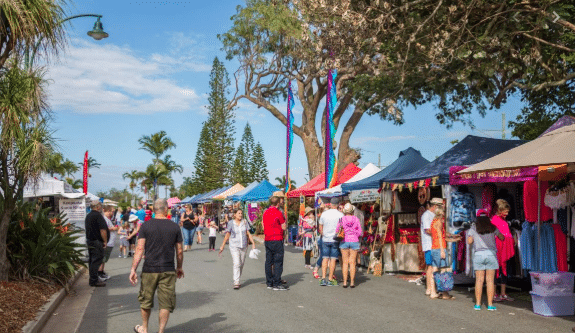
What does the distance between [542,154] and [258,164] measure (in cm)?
6268

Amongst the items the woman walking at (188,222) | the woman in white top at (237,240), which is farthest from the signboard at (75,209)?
the woman in white top at (237,240)

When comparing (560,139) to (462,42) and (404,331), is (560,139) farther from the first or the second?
(462,42)

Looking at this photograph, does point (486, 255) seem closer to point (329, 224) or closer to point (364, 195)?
point (329, 224)

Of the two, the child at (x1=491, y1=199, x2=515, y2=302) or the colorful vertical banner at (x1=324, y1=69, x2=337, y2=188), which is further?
the colorful vertical banner at (x1=324, y1=69, x2=337, y2=188)

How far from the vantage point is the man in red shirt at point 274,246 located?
37.7 feet

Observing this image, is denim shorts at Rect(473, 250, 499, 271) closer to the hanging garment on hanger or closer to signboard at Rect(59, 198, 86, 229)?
the hanging garment on hanger

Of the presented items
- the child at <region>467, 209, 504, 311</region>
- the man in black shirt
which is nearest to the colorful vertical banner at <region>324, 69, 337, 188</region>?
the man in black shirt

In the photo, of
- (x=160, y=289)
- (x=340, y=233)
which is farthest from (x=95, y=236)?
(x=160, y=289)

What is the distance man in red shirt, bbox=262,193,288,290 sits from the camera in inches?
452

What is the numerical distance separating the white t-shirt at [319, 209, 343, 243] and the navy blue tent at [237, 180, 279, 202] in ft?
61.4

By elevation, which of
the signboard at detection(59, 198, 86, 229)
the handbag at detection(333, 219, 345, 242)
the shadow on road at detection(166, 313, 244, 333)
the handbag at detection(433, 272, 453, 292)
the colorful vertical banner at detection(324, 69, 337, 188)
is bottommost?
the shadow on road at detection(166, 313, 244, 333)

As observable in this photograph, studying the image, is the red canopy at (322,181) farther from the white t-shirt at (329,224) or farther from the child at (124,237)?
the white t-shirt at (329,224)

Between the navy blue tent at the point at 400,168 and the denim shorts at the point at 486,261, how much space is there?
5.34 metres

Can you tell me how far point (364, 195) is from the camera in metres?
15.7
